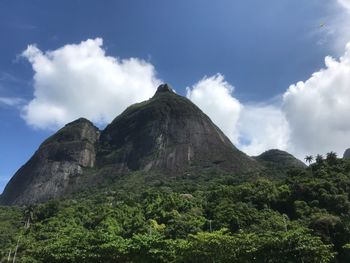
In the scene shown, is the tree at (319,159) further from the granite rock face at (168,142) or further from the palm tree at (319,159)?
the granite rock face at (168,142)

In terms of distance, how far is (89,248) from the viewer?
41375 millimetres

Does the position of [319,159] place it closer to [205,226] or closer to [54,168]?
[205,226]

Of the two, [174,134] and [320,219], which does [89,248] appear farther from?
[174,134]

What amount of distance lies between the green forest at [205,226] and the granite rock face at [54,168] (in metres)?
A: 43.4

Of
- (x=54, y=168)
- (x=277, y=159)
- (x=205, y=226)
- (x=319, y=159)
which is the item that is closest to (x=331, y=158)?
(x=319, y=159)

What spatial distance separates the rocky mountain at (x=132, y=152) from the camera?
152250mm

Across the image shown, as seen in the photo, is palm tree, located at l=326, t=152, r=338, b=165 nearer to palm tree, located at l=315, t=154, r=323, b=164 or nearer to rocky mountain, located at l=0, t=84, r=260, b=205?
palm tree, located at l=315, t=154, r=323, b=164

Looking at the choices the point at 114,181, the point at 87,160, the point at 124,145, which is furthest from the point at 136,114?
the point at 114,181

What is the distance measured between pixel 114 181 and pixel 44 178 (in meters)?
29.1

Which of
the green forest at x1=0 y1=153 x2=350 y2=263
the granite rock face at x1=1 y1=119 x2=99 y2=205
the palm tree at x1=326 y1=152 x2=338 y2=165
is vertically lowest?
the green forest at x1=0 y1=153 x2=350 y2=263

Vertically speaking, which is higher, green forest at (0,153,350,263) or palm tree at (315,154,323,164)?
palm tree at (315,154,323,164)

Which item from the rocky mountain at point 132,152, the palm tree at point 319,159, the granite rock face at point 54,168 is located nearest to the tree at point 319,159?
the palm tree at point 319,159

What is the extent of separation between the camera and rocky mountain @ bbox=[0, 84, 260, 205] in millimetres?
152250

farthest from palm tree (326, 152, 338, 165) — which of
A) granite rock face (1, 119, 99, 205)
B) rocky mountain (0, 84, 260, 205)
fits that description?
granite rock face (1, 119, 99, 205)
